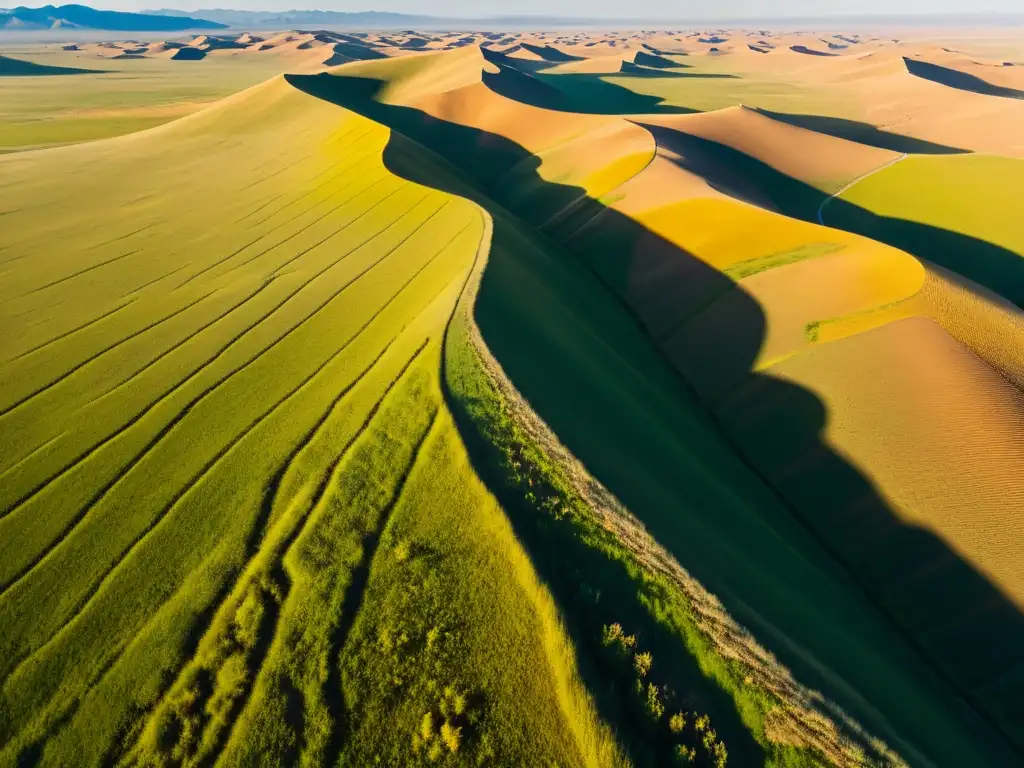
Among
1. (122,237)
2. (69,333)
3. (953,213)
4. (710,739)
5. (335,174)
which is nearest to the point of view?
(710,739)

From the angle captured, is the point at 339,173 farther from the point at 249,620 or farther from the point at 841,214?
the point at 841,214

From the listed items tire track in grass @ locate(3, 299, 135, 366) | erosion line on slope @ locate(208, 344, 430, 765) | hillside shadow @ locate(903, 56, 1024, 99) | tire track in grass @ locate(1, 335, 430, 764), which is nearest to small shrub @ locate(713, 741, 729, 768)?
erosion line on slope @ locate(208, 344, 430, 765)

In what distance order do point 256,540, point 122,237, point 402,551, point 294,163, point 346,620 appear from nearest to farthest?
1. point 346,620
2. point 402,551
3. point 256,540
4. point 122,237
5. point 294,163

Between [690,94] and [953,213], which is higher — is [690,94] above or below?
below

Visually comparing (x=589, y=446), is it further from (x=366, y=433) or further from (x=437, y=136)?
(x=437, y=136)

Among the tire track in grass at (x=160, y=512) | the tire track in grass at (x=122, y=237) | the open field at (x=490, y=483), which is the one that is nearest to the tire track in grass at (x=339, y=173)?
the open field at (x=490, y=483)

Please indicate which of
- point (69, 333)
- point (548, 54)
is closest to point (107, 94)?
point (69, 333)

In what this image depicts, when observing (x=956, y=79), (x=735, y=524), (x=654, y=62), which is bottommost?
(x=654, y=62)

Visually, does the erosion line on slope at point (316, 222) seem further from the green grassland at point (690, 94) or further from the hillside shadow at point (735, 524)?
the green grassland at point (690, 94)
